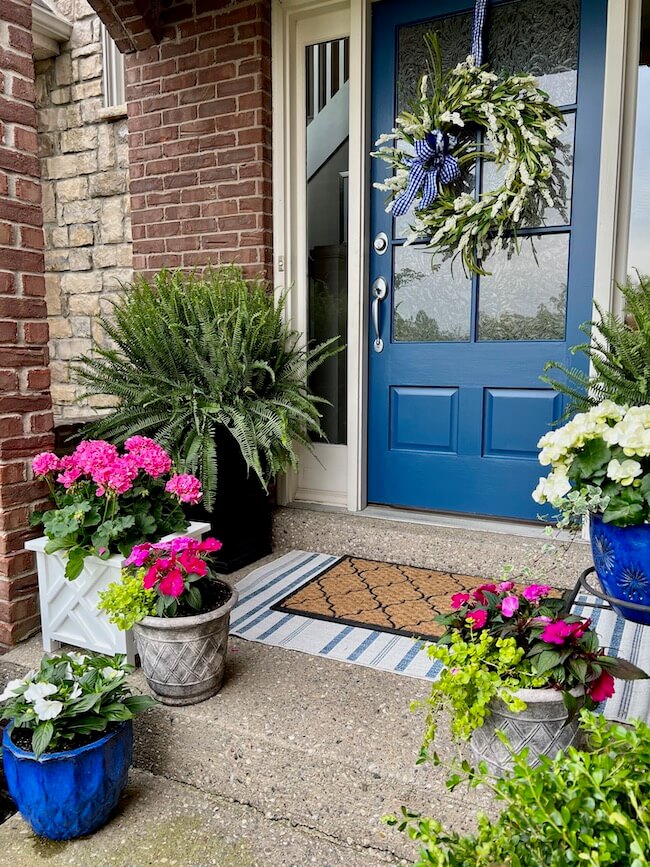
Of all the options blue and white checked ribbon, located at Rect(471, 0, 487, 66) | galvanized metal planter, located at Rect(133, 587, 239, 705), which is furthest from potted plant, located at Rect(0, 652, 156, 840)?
blue and white checked ribbon, located at Rect(471, 0, 487, 66)

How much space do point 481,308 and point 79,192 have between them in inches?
89.9

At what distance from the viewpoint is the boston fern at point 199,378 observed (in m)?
2.21

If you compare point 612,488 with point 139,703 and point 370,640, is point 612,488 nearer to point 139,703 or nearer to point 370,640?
point 370,640

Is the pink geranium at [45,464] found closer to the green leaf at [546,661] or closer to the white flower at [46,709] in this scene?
the white flower at [46,709]

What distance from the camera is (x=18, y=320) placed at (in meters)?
1.91

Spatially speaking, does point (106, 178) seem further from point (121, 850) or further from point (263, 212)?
point (121, 850)

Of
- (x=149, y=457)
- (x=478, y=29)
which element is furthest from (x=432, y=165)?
(x=149, y=457)

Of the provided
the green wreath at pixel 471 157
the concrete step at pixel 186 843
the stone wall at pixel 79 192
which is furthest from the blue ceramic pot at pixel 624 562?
the stone wall at pixel 79 192

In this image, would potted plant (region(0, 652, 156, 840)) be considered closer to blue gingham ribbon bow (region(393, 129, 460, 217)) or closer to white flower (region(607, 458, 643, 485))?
white flower (region(607, 458, 643, 485))

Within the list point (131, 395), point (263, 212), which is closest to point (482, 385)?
point (263, 212)

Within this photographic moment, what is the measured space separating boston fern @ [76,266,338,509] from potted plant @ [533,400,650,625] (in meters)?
1.13

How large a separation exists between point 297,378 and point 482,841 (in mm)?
1941

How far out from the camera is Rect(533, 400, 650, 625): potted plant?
44.8 inches

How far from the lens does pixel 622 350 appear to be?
1.89 metres
